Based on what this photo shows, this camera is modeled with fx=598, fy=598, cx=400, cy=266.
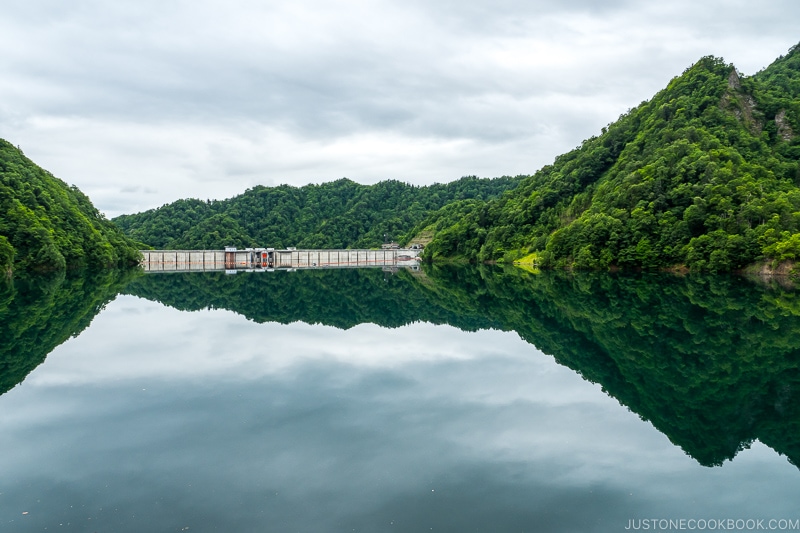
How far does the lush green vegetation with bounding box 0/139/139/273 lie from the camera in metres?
92.6

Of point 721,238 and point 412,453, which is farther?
point 721,238

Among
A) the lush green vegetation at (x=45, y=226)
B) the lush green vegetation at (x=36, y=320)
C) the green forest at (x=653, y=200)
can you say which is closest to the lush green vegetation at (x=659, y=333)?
the lush green vegetation at (x=36, y=320)

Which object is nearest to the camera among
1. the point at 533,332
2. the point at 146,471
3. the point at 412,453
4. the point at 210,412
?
the point at 146,471

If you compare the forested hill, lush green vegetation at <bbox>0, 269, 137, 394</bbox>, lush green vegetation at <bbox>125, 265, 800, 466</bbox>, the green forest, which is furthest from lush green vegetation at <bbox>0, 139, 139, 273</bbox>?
the forested hill

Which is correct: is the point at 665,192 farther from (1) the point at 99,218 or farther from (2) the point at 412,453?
(1) the point at 99,218

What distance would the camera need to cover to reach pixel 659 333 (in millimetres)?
27984

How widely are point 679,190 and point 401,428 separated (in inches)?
3676

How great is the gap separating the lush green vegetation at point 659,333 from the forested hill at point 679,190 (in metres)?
29.2

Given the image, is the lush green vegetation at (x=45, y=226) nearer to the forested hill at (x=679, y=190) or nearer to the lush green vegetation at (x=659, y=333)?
the lush green vegetation at (x=659, y=333)

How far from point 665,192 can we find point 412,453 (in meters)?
98.6

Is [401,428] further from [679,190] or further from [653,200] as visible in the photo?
[653,200]

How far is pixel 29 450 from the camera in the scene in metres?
12.7

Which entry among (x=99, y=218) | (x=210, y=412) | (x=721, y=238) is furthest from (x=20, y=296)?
(x=99, y=218)

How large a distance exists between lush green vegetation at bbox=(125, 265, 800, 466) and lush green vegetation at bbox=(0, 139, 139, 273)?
4823 cm
